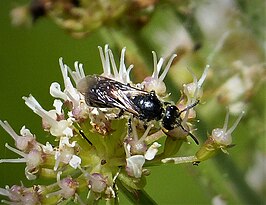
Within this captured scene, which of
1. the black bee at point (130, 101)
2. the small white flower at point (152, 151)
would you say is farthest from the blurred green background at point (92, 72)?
the small white flower at point (152, 151)

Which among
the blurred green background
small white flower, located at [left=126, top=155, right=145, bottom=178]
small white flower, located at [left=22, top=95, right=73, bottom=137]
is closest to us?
small white flower, located at [left=126, top=155, right=145, bottom=178]

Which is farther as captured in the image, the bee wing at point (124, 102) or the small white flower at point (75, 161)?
the bee wing at point (124, 102)

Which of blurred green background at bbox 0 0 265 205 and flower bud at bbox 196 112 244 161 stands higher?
flower bud at bbox 196 112 244 161

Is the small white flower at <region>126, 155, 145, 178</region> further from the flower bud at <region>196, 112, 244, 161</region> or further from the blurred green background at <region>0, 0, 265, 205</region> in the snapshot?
the blurred green background at <region>0, 0, 265, 205</region>

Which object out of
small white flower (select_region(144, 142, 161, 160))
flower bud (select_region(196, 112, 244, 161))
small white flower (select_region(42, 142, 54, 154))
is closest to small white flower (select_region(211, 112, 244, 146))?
flower bud (select_region(196, 112, 244, 161))

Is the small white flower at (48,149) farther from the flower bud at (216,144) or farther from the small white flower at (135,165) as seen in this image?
the flower bud at (216,144)

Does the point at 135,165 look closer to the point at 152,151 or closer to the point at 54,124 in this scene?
the point at 152,151

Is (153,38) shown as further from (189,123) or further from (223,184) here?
(189,123)

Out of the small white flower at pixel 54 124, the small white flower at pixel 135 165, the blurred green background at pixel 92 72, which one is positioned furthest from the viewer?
the blurred green background at pixel 92 72
